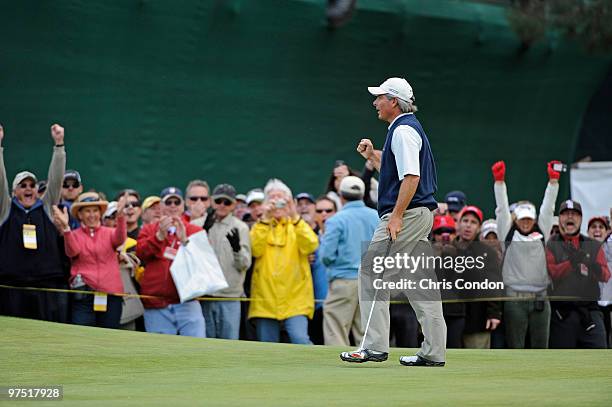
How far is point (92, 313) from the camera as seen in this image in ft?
40.1

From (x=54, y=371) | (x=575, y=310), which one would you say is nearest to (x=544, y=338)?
(x=575, y=310)

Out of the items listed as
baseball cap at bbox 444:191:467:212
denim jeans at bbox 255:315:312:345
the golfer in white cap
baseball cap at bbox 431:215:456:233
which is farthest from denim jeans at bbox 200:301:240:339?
the golfer in white cap

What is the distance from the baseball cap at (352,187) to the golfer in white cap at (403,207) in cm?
397

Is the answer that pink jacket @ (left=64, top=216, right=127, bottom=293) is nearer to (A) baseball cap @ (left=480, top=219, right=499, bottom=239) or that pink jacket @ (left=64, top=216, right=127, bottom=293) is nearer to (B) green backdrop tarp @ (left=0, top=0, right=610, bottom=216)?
(B) green backdrop tarp @ (left=0, top=0, right=610, bottom=216)

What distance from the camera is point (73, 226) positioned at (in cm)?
1273

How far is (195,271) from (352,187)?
1.93 meters

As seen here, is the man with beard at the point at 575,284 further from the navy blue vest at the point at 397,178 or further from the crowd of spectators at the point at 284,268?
the navy blue vest at the point at 397,178

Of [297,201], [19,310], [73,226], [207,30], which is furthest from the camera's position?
[207,30]

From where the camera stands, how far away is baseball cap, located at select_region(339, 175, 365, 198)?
1284 cm

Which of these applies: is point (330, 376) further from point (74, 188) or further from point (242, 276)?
point (74, 188)

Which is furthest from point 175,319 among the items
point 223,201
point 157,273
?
point 223,201

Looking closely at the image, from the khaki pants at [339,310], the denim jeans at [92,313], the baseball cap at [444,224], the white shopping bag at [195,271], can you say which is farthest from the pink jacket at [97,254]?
the baseball cap at [444,224]

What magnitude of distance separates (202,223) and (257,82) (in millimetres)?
4564

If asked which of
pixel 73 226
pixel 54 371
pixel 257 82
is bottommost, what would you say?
pixel 54 371
